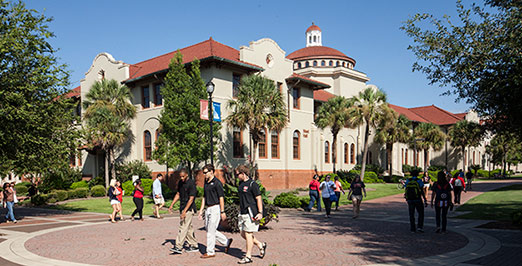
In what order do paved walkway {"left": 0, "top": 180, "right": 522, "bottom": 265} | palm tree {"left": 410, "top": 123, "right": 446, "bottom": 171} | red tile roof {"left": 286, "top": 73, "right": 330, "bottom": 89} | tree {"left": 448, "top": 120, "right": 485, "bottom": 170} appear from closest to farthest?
paved walkway {"left": 0, "top": 180, "right": 522, "bottom": 265}
red tile roof {"left": 286, "top": 73, "right": 330, "bottom": 89}
palm tree {"left": 410, "top": 123, "right": 446, "bottom": 171}
tree {"left": 448, "top": 120, "right": 485, "bottom": 170}

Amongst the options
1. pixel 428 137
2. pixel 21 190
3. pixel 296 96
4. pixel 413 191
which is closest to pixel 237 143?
pixel 296 96

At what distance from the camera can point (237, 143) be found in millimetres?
30078

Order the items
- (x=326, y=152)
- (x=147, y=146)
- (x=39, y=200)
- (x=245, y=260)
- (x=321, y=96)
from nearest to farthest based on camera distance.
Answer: (x=245, y=260), (x=39, y=200), (x=147, y=146), (x=326, y=152), (x=321, y=96)

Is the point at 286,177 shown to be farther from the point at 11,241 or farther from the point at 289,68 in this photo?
the point at 11,241

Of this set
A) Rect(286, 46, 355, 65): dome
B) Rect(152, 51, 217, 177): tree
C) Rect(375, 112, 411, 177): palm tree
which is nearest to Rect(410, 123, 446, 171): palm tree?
Rect(375, 112, 411, 177): palm tree

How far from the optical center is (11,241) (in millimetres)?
11211

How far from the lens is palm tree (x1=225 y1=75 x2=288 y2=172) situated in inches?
1040

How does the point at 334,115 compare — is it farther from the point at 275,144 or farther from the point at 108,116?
the point at 108,116

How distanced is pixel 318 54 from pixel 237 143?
1265 inches

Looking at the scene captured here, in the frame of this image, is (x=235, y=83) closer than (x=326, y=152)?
Yes

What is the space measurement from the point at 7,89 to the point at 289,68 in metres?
22.1

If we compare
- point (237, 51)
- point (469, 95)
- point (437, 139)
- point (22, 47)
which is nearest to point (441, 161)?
point (437, 139)

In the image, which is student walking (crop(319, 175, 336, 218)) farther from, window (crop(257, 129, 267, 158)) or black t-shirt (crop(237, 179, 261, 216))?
window (crop(257, 129, 267, 158))

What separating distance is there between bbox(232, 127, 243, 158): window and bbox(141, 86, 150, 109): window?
7.72m
